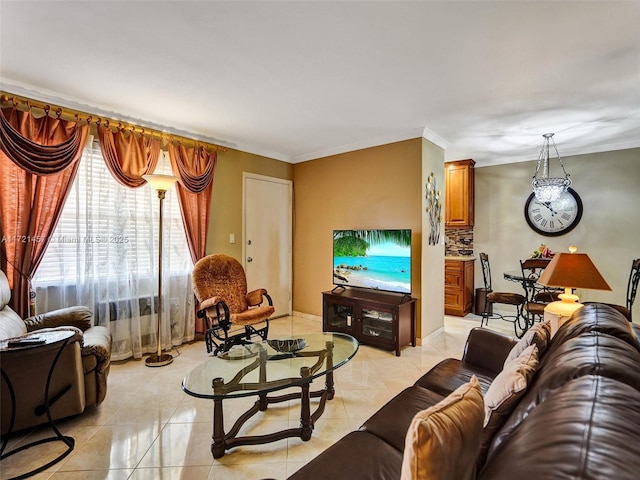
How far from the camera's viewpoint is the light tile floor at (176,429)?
1723 mm

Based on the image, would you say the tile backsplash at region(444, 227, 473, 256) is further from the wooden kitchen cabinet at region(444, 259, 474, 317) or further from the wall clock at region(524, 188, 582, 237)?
the wall clock at region(524, 188, 582, 237)

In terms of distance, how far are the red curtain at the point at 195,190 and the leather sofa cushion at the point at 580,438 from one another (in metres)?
3.49

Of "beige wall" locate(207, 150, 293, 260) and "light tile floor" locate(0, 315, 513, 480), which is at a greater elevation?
"beige wall" locate(207, 150, 293, 260)

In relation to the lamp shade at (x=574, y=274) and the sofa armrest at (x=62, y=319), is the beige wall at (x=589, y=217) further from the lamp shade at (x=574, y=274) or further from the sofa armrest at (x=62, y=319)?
the sofa armrest at (x=62, y=319)

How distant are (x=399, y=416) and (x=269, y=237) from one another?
137 inches

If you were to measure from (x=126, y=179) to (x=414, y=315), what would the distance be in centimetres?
A: 339

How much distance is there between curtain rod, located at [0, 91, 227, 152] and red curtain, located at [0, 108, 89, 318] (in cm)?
7

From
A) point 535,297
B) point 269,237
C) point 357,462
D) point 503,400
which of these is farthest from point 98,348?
point 535,297

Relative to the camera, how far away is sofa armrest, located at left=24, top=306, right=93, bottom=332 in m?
2.43

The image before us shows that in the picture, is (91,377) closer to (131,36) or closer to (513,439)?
(131,36)

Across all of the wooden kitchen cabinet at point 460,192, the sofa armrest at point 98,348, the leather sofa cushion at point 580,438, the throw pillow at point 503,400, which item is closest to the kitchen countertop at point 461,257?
the wooden kitchen cabinet at point 460,192

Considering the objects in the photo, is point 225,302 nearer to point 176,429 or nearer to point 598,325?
point 176,429

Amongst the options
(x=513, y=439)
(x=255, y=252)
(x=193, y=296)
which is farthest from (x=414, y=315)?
(x=513, y=439)

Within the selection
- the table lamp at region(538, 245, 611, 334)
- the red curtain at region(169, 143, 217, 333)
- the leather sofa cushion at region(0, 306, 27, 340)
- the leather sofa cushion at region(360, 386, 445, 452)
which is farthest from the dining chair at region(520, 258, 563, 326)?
the leather sofa cushion at region(0, 306, 27, 340)
